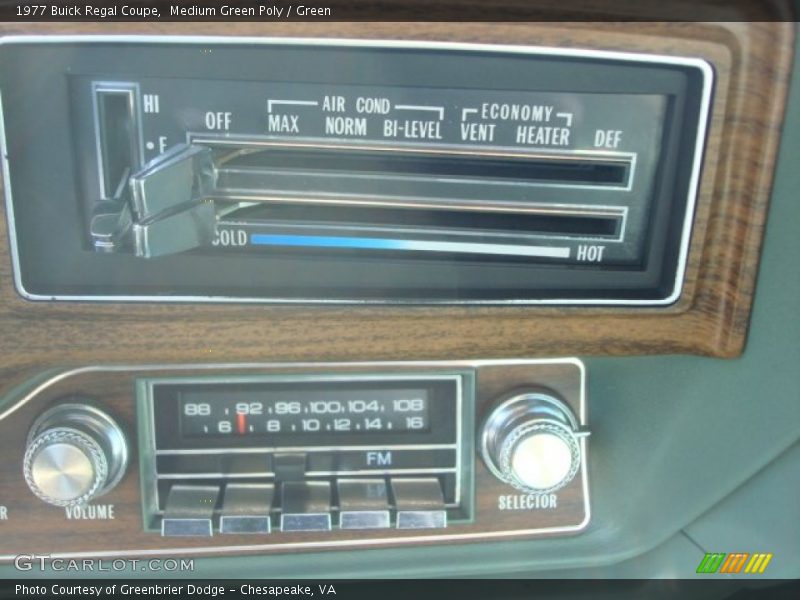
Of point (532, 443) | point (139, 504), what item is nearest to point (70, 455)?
point (139, 504)

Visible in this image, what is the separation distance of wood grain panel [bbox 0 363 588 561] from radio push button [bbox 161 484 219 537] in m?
0.06

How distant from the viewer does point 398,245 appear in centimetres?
86

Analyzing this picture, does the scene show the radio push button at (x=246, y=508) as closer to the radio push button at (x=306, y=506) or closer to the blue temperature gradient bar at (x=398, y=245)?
the radio push button at (x=306, y=506)

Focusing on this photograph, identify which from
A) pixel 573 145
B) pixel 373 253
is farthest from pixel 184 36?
pixel 573 145

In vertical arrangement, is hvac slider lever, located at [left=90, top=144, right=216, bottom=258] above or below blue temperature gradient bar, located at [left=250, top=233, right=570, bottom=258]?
above

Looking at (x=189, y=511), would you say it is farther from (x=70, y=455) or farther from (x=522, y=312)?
Result: (x=522, y=312)

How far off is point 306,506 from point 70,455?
0.80ft

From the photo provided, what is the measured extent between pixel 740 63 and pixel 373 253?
0.38m

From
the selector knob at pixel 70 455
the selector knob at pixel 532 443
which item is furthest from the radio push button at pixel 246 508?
the selector knob at pixel 532 443

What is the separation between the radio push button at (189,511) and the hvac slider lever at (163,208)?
0.28 m

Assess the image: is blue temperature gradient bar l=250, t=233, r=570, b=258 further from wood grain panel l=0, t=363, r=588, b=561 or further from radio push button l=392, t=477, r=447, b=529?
radio push button l=392, t=477, r=447, b=529

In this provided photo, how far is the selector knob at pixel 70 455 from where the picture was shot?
883 mm

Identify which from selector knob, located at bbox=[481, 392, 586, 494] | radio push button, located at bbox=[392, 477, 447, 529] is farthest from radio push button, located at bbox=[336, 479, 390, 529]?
selector knob, located at bbox=[481, 392, 586, 494]

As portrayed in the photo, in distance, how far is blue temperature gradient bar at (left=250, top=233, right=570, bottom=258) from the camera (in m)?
0.85
